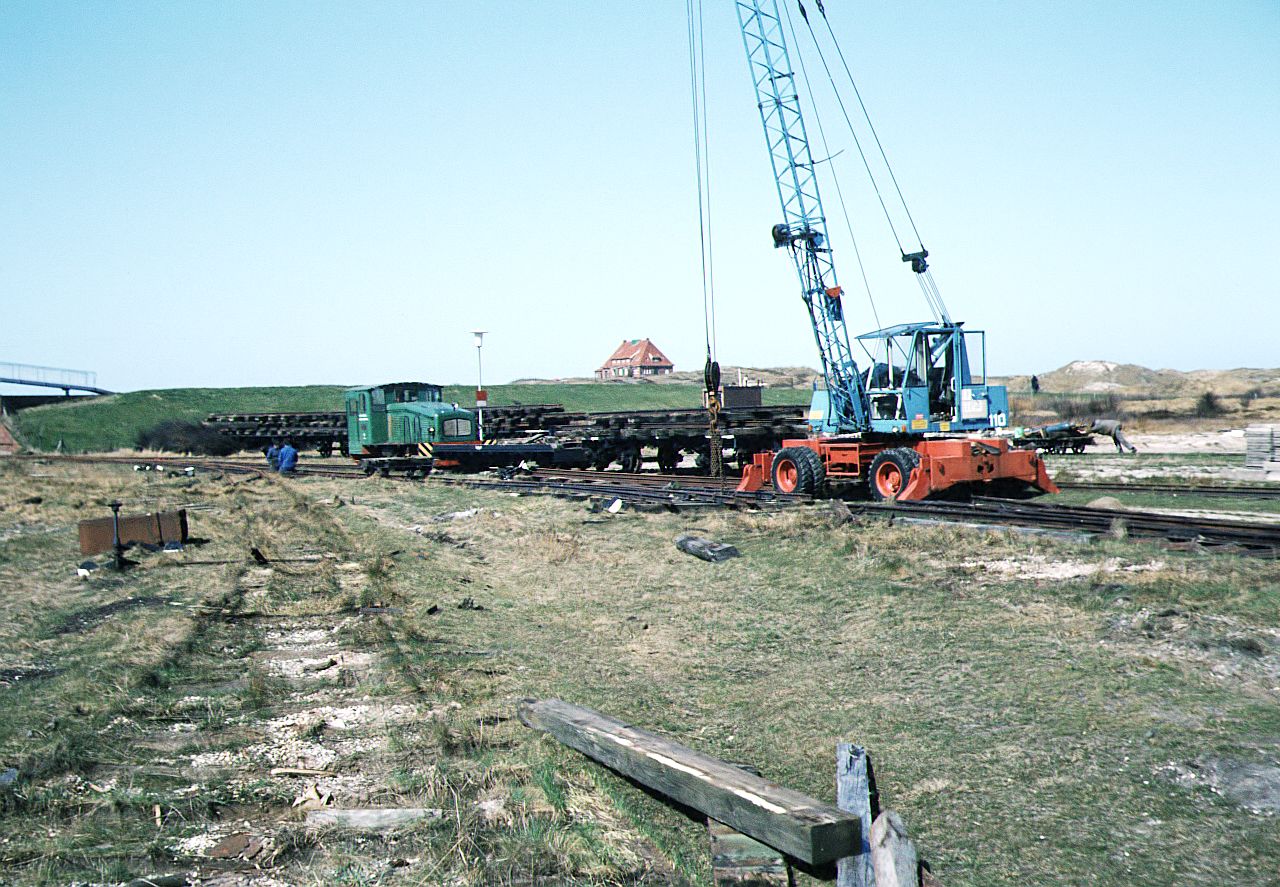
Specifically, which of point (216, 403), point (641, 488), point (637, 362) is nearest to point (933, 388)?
point (641, 488)

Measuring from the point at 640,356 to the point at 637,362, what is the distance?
811mm

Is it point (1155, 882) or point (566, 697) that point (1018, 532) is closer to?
point (566, 697)

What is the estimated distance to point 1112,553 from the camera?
1041 centimetres

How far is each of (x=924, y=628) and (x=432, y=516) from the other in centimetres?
1169

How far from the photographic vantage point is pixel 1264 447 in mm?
20703

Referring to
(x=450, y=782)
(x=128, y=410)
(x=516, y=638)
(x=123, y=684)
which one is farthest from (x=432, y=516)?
(x=128, y=410)

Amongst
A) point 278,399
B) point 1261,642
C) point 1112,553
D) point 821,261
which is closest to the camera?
point 1261,642

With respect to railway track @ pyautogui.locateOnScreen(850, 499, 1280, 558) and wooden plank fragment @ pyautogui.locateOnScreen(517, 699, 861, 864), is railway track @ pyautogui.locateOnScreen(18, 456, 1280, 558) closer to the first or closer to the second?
railway track @ pyautogui.locateOnScreen(850, 499, 1280, 558)

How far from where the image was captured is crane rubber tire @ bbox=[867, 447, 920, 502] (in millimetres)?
16172

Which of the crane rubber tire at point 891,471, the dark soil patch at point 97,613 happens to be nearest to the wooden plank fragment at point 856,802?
the dark soil patch at point 97,613

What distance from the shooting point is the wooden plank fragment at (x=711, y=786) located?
3.75 meters

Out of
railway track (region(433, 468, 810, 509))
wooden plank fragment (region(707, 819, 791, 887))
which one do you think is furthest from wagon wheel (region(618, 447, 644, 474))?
wooden plank fragment (region(707, 819, 791, 887))

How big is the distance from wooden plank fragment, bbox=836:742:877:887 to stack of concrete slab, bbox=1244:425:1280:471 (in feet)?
64.6

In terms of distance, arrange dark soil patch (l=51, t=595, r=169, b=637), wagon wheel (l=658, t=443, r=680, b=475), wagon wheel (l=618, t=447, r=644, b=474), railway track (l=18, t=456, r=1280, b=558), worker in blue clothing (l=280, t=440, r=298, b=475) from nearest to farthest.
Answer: dark soil patch (l=51, t=595, r=169, b=637) < railway track (l=18, t=456, r=1280, b=558) < wagon wheel (l=658, t=443, r=680, b=475) < wagon wheel (l=618, t=447, r=644, b=474) < worker in blue clothing (l=280, t=440, r=298, b=475)
